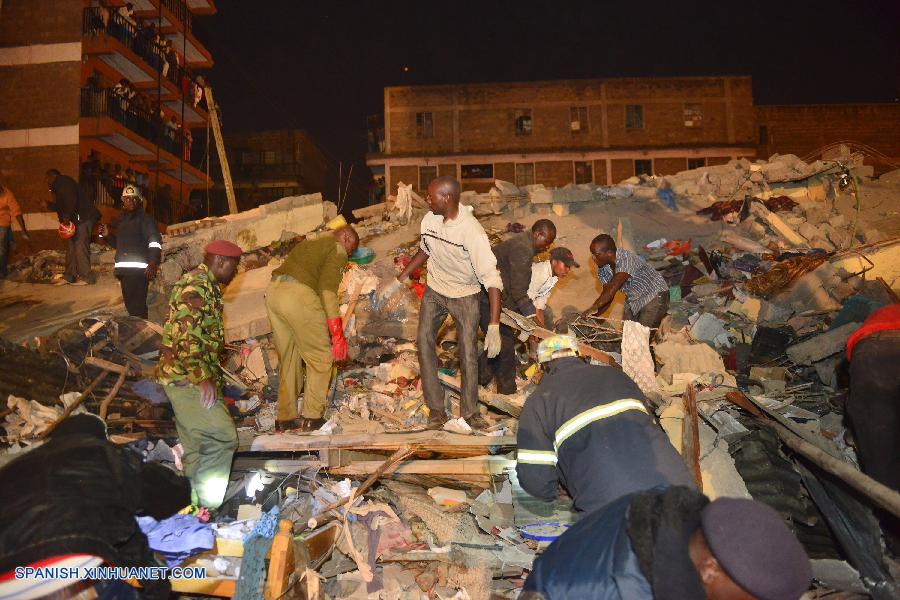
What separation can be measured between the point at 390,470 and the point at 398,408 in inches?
53.5

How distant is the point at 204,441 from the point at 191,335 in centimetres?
69

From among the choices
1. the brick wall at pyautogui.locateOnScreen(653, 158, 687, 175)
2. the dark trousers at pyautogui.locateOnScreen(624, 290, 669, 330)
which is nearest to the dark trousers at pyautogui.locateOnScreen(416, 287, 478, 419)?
the dark trousers at pyautogui.locateOnScreen(624, 290, 669, 330)

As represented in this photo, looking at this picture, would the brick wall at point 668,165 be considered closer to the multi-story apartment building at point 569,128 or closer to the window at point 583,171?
the multi-story apartment building at point 569,128

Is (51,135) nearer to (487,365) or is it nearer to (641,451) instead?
(487,365)

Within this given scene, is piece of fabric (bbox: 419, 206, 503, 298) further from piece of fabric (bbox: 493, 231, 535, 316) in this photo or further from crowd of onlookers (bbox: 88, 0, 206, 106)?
crowd of onlookers (bbox: 88, 0, 206, 106)

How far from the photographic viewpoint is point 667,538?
159 centimetres

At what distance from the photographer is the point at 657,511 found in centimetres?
166

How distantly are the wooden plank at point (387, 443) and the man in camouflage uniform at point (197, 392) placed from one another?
1.50 ft

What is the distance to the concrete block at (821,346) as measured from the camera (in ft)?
19.1

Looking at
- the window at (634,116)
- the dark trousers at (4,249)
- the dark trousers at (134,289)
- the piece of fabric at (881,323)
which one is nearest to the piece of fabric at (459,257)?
the piece of fabric at (881,323)

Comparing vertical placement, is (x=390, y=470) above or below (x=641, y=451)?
below

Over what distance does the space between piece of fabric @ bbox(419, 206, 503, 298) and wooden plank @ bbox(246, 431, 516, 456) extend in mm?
1162

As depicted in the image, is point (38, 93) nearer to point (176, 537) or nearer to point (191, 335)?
point (191, 335)

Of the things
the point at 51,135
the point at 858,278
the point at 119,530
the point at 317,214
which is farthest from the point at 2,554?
the point at 51,135
